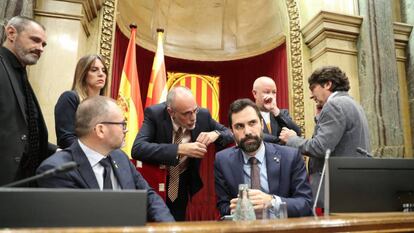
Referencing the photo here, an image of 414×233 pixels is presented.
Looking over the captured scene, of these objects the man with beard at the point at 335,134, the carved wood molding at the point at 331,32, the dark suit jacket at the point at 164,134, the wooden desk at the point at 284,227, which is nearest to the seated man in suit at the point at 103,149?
the dark suit jacket at the point at 164,134

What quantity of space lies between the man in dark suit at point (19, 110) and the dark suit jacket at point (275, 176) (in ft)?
3.23

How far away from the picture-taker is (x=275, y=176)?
199 centimetres

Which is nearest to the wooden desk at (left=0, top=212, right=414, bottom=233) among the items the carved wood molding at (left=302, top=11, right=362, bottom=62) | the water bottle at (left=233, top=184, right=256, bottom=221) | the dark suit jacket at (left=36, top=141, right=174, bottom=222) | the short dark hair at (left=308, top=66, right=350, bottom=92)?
the water bottle at (left=233, top=184, right=256, bottom=221)

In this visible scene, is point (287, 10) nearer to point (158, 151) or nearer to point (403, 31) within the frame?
point (403, 31)

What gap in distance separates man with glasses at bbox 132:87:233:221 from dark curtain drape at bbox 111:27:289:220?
237 centimetres

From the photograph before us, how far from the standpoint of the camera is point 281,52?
5168 millimetres

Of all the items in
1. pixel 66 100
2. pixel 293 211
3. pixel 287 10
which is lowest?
pixel 293 211

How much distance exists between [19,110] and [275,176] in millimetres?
1370

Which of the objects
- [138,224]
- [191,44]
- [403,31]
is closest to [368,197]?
[138,224]

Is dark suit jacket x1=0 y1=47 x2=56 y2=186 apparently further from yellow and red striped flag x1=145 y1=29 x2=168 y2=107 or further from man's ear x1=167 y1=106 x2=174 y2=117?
yellow and red striped flag x1=145 y1=29 x2=168 y2=107

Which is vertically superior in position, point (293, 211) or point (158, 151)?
point (158, 151)

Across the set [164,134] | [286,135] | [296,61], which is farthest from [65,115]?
[296,61]

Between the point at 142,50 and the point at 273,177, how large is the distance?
3.75 meters

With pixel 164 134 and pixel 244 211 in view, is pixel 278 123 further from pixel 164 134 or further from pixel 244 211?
pixel 244 211
